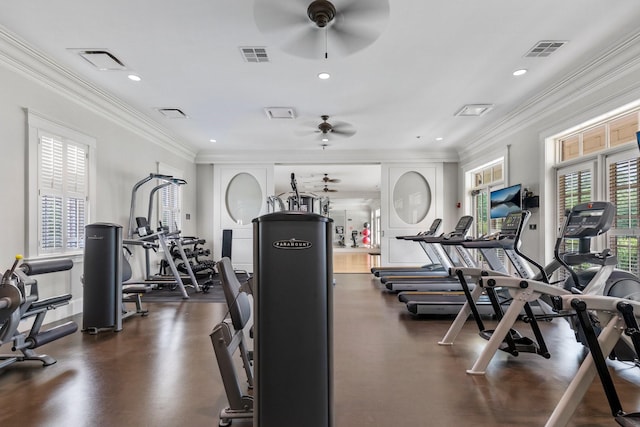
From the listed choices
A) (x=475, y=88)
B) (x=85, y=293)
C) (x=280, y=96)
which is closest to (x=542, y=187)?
(x=475, y=88)

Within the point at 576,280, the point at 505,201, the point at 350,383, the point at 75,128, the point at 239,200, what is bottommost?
the point at 350,383

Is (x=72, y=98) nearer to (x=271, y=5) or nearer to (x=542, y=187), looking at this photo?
(x=271, y=5)

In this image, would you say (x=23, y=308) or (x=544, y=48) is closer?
(x=23, y=308)

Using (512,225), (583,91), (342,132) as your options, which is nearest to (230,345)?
(512,225)

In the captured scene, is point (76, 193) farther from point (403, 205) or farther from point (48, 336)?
point (403, 205)

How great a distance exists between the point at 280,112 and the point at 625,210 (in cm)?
449

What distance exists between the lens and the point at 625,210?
3.65 meters

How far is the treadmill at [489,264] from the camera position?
313 cm

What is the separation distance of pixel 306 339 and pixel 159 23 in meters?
3.00

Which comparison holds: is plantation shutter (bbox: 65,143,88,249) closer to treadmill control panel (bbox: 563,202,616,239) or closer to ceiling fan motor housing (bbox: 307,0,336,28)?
ceiling fan motor housing (bbox: 307,0,336,28)

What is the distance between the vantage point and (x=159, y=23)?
298cm

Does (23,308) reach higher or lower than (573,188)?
lower

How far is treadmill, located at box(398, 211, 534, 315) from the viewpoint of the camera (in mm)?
3131

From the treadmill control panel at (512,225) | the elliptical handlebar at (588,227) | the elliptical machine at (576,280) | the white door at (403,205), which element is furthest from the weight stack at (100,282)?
the white door at (403,205)
